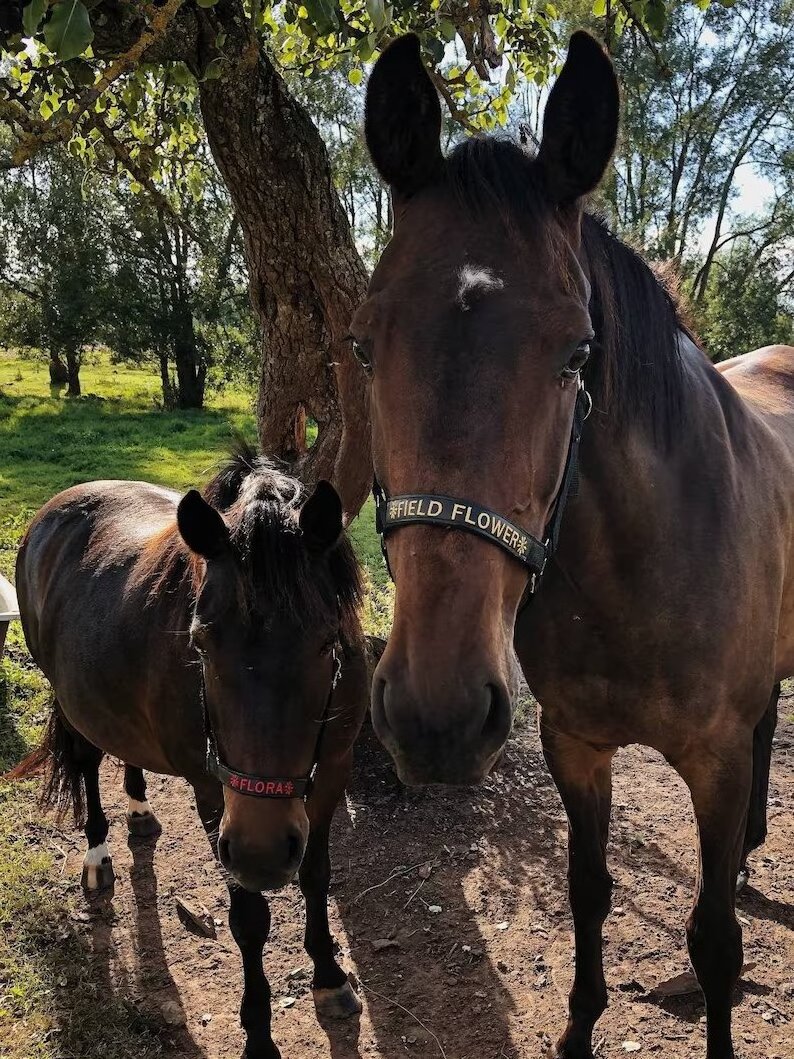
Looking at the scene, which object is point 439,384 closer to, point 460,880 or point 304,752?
point 304,752

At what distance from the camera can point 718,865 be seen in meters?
2.24

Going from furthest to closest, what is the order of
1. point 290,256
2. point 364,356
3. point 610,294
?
point 290,256 → point 610,294 → point 364,356

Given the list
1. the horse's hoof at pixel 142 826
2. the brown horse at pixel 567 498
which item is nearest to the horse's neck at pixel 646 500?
the brown horse at pixel 567 498

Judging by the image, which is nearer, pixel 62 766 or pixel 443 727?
pixel 443 727

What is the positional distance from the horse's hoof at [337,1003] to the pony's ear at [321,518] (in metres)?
1.86

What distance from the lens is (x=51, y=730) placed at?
12.8 ft

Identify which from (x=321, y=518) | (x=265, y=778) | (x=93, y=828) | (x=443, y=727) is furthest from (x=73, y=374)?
(x=443, y=727)

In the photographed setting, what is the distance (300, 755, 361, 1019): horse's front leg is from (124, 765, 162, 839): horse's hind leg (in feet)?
4.75

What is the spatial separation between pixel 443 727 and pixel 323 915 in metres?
2.20

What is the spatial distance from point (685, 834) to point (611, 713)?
7.20 feet

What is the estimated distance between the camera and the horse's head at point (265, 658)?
219 cm

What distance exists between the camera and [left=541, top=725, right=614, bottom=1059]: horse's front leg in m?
2.64

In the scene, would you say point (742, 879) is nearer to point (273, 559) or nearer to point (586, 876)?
point (586, 876)

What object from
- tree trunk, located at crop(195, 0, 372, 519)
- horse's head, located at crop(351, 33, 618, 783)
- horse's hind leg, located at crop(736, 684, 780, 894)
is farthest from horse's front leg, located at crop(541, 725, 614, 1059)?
tree trunk, located at crop(195, 0, 372, 519)
